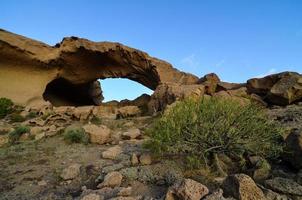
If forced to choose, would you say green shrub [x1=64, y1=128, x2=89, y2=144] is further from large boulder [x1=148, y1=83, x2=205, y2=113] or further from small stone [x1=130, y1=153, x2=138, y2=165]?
large boulder [x1=148, y1=83, x2=205, y2=113]

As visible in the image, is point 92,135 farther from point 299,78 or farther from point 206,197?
point 299,78

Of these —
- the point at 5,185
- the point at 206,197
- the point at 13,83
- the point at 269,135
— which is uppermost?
the point at 13,83

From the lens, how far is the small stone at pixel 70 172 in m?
7.15

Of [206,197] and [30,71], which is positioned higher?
[30,71]

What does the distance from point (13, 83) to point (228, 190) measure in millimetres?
17791

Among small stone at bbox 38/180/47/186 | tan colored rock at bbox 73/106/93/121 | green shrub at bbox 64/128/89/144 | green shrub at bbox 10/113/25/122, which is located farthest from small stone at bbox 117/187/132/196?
green shrub at bbox 10/113/25/122

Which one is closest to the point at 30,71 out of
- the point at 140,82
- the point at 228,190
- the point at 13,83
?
the point at 13,83

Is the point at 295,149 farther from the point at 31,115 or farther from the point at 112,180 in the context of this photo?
the point at 31,115

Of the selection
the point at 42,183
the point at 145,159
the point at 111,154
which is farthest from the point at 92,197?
the point at 111,154

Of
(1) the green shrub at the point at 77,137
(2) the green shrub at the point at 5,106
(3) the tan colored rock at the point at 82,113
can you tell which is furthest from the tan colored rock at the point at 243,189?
(2) the green shrub at the point at 5,106

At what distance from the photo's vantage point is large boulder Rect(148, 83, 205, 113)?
1552 cm

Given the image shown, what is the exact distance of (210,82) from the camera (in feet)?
61.8

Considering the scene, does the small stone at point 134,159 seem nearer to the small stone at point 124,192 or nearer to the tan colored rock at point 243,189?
the small stone at point 124,192

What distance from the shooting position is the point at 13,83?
20031 millimetres
